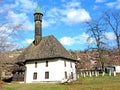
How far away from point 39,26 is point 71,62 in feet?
34.3

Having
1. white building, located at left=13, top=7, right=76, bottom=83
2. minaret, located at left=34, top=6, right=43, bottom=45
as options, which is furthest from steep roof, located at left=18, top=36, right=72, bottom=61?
minaret, located at left=34, top=6, right=43, bottom=45

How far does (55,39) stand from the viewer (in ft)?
163

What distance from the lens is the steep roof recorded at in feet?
150

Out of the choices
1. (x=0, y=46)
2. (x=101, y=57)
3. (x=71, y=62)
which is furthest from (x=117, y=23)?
(x=0, y=46)

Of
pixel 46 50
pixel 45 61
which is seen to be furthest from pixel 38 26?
pixel 45 61

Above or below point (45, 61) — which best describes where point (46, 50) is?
above

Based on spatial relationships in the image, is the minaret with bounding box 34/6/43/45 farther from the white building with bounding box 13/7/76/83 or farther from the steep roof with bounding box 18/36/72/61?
the steep roof with bounding box 18/36/72/61

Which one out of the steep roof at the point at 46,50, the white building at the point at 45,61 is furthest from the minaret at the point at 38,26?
the steep roof at the point at 46,50

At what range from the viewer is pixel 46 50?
154ft

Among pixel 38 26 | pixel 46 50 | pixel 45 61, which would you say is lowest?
pixel 45 61

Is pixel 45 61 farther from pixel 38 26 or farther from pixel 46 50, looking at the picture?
pixel 38 26

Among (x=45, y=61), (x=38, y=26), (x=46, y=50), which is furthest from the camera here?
(x=38, y=26)

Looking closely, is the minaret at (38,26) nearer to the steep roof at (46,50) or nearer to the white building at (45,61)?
the white building at (45,61)

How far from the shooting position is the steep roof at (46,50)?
45.7 meters
